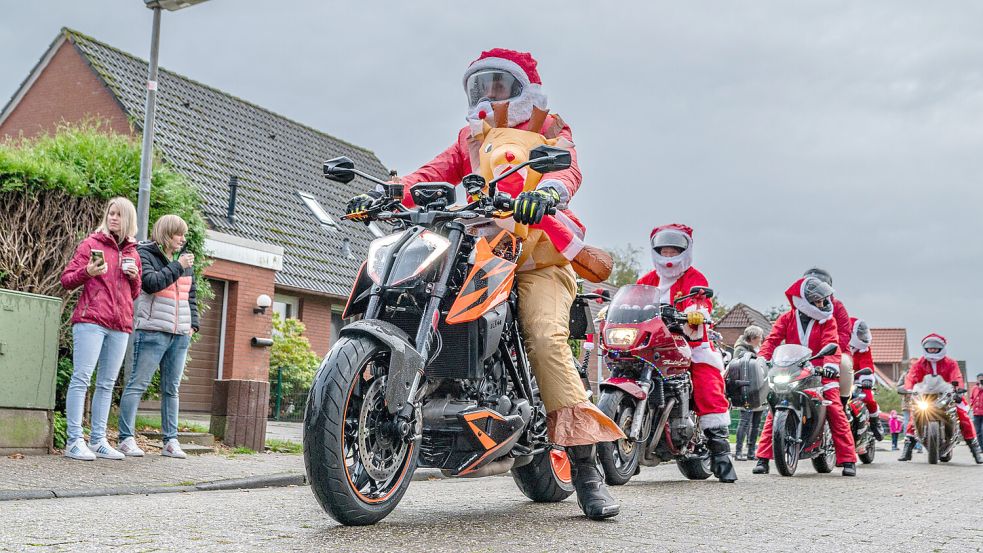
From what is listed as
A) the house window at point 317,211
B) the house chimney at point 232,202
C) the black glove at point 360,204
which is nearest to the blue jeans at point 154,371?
the black glove at point 360,204

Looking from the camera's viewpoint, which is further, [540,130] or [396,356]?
[540,130]

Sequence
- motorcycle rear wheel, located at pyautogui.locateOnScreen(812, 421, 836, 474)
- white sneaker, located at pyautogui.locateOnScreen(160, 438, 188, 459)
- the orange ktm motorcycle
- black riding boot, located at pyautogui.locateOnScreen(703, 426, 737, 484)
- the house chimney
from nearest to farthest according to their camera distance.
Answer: the orange ktm motorcycle
white sneaker, located at pyautogui.locateOnScreen(160, 438, 188, 459)
black riding boot, located at pyautogui.locateOnScreen(703, 426, 737, 484)
motorcycle rear wheel, located at pyautogui.locateOnScreen(812, 421, 836, 474)
the house chimney

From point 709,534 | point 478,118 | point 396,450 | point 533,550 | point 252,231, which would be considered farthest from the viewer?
point 252,231

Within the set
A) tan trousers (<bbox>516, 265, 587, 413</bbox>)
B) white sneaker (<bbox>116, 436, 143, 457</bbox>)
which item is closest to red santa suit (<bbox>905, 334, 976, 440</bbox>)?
white sneaker (<bbox>116, 436, 143, 457</bbox>)

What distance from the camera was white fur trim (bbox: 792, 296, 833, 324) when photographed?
1137 centimetres

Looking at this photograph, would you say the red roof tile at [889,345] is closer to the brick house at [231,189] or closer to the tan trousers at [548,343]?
the brick house at [231,189]

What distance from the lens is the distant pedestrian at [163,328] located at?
8266 mm

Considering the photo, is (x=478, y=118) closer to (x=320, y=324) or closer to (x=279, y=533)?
(x=279, y=533)

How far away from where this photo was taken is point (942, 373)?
1661cm

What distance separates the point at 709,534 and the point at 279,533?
6.24 ft

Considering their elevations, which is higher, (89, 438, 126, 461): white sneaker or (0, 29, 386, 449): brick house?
(0, 29, 386, 449): brick house

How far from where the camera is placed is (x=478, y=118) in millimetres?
5531

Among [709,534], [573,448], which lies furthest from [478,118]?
[709,534]

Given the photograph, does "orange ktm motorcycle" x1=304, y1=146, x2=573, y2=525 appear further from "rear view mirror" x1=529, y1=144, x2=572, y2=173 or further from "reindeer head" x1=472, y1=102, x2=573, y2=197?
"reindeer head" x1=472, y1=102, x2=573, y2=197
